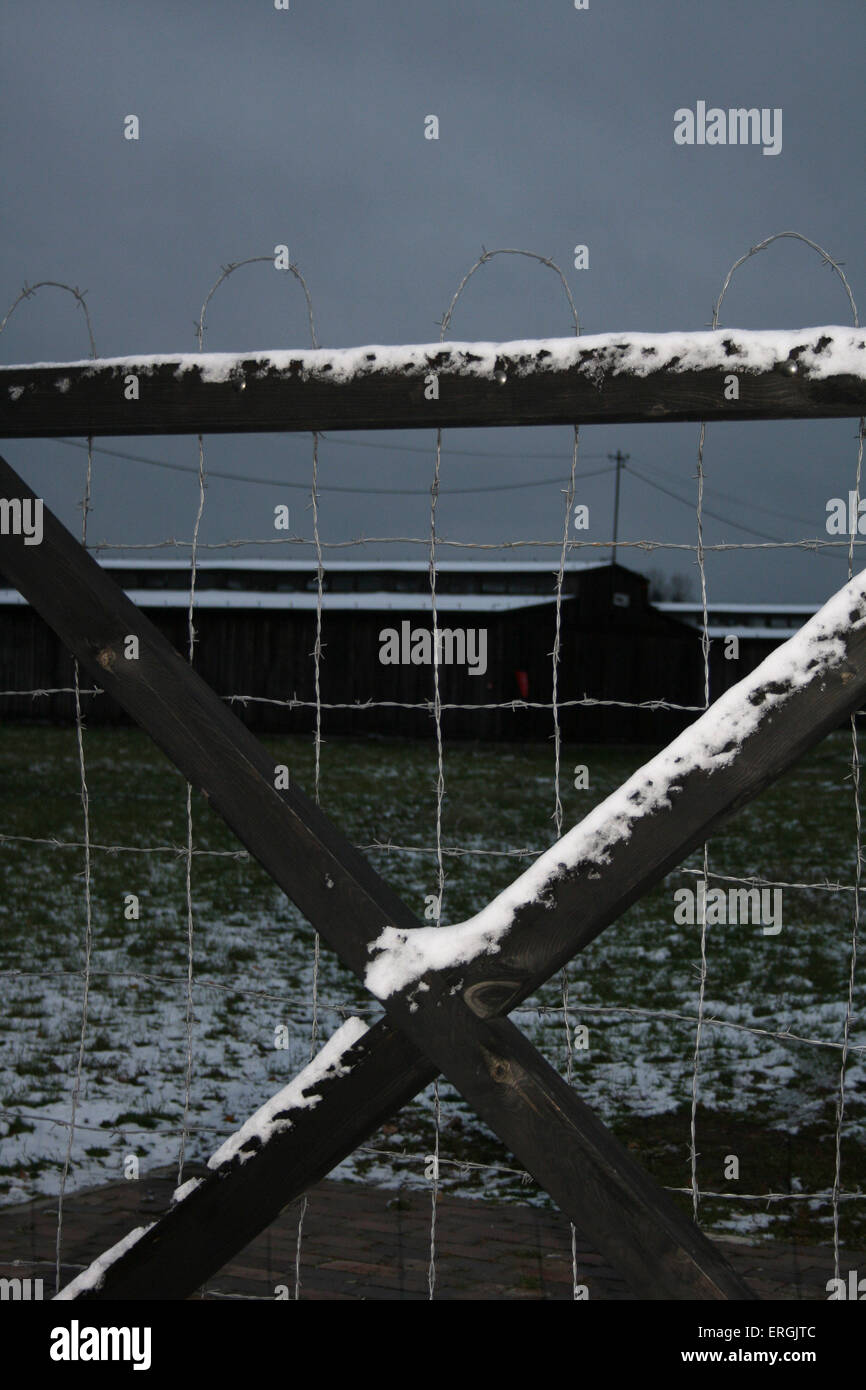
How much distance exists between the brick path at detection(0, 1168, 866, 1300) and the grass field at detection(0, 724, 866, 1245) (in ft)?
0.62

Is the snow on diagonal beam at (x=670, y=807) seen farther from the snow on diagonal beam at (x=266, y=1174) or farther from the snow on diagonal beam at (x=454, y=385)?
the snow on diagonal beam at (x=454, y=385)

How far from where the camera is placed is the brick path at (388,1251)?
131 inches

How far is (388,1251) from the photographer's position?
3596mm

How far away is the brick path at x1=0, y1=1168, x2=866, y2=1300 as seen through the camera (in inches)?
131

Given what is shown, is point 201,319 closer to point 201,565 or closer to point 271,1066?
point 271,1066

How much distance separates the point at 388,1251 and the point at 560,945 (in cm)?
206

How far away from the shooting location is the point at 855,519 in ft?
7.35

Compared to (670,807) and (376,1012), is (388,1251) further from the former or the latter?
(670,807)

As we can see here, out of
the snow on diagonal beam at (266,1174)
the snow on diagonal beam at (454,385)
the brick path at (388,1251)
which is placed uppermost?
the snow on diagonal beam at (454,385)

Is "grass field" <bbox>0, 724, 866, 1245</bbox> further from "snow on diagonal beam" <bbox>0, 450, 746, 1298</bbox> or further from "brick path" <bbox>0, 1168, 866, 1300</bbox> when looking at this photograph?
"snow on diagonal beam" <bbox>0, 450, 746, 1298</bbox>

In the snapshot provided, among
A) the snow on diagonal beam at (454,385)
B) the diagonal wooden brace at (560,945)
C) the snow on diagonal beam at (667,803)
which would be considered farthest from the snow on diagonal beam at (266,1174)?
the snow on diagonal beam at (454,385)

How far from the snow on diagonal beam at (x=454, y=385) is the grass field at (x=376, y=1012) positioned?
3.02ft

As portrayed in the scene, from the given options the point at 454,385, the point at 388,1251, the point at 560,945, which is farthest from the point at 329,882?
the point at 388,1251

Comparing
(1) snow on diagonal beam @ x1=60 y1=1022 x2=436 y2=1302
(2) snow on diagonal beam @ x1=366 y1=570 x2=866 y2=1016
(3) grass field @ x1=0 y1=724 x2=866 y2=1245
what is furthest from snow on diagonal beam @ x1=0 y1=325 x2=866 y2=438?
(1) snow on diagonal beam @ x1=60 y1=1022 x2=436 y2=1302
